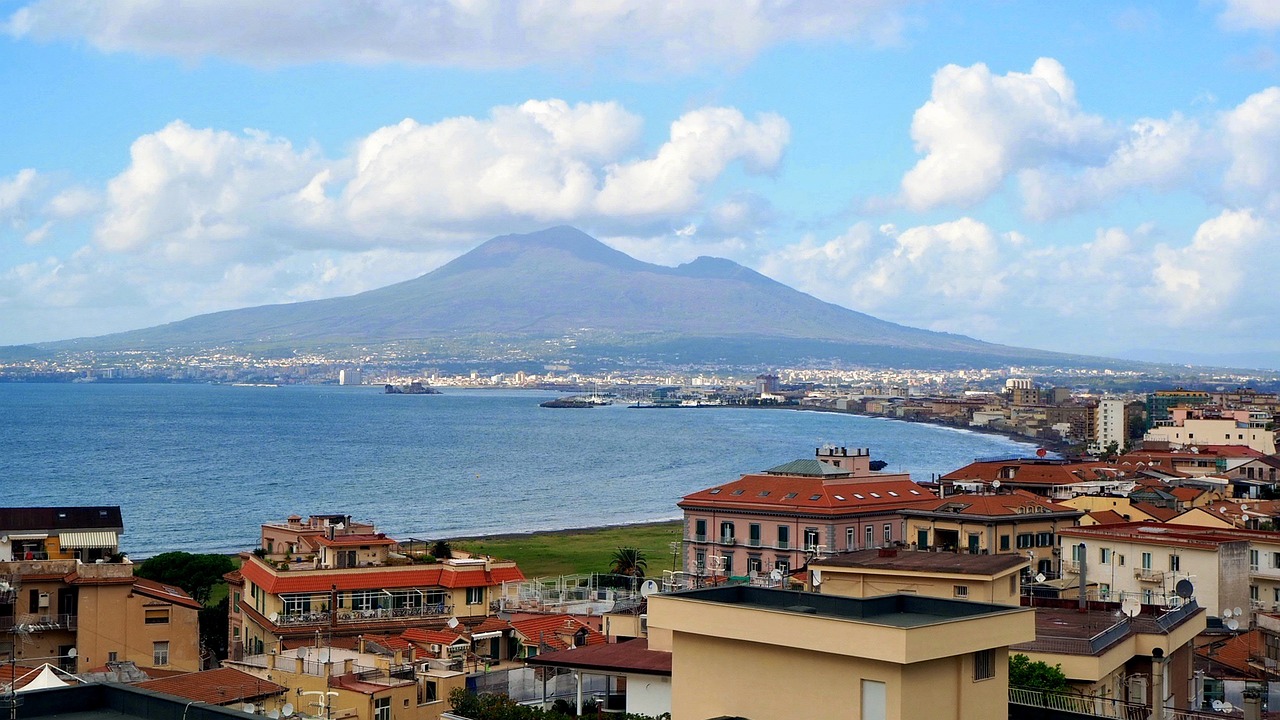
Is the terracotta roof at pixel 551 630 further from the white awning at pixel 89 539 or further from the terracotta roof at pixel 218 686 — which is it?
the white awning at pixel 89 539

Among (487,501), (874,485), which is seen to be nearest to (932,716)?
(874,485)

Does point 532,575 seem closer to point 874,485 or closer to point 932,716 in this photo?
point 874,485

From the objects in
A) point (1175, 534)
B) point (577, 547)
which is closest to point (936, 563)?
point (1175, 534)

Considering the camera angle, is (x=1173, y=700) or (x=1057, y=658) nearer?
(x=1057, y=658)

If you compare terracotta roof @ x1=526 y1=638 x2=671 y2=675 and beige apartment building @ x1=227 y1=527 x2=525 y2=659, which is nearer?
terracotta roof @ x1=526 y1=638 x2=671 y2=675

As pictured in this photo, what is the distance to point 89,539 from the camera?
2948cm

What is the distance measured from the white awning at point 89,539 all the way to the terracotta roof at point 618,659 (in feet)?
51.3

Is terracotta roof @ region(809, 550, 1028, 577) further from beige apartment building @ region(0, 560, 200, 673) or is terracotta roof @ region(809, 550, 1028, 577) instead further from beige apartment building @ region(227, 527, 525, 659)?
beige apartment building @ region(0, 560, 200, 673)

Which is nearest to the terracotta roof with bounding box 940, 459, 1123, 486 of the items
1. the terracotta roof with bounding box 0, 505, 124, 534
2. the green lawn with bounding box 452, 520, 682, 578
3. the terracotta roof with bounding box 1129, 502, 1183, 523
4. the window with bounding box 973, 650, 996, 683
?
the terracotta roof with bounding box 1129, 502, 1183, 523

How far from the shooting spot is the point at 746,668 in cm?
1109

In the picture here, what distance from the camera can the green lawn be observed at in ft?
191

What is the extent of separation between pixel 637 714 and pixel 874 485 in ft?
96.1

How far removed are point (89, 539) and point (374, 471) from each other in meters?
96.4

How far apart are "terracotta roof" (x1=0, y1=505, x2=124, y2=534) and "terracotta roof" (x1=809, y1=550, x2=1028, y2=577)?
57.2ft
